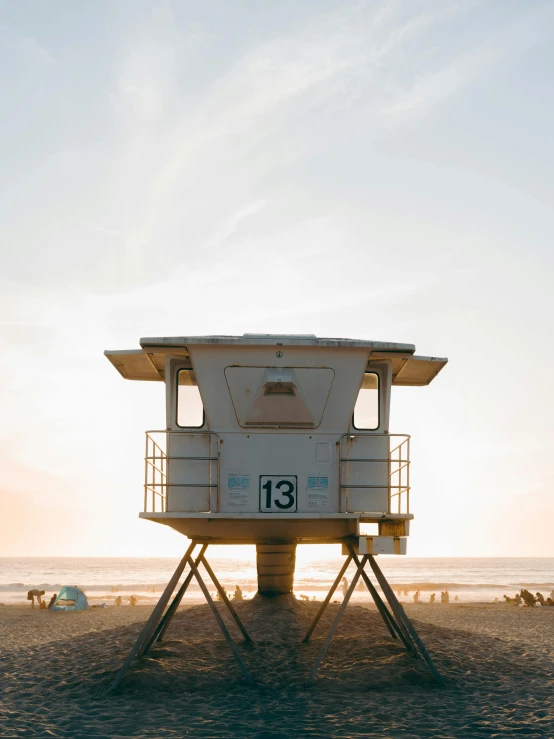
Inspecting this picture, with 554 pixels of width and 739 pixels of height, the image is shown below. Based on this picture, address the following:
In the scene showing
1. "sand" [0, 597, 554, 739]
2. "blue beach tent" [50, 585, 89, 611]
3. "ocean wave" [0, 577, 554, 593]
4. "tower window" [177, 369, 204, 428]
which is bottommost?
"ocean wave" [0, 577, 554, 593]

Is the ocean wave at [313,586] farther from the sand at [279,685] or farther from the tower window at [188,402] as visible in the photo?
the tower window at [188,402]

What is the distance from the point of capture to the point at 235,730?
11.6 metres

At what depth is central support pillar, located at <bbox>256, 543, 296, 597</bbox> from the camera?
69.3 feet

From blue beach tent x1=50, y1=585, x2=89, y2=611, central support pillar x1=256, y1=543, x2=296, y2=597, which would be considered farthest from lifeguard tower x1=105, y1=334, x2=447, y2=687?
blue beach tent x1=50, y1=585, x2=89, y2=611

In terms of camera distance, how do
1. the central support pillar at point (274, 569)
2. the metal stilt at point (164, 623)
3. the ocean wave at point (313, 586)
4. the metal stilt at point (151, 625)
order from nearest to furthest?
the metal stilt at point (151, 625)
the metal stilt at point (164, 623)
the central support pillar at point (274, 569)
the ocean wave at point (313, 586)

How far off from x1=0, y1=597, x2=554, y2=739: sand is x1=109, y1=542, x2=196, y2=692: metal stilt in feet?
1.05

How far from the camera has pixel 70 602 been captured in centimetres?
3344

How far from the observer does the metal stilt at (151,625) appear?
1384 centimetres

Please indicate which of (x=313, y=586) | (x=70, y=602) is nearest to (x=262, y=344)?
(x=70, y=602)

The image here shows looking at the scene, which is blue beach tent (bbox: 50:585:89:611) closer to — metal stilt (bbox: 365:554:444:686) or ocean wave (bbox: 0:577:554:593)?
metal stilt (bbox: 365:554:444:686)

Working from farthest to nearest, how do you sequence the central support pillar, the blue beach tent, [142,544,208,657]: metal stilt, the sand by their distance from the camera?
the blue beach tent
the central support pillar
[142,544,208,657]: metal stilt
the sand

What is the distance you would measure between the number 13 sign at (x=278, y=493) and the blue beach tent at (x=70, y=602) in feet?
71.9

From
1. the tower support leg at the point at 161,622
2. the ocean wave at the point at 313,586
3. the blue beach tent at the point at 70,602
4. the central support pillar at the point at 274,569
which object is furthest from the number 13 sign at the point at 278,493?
the ocean wave at the point at 313,586

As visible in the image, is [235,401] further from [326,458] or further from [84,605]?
[84,605]
